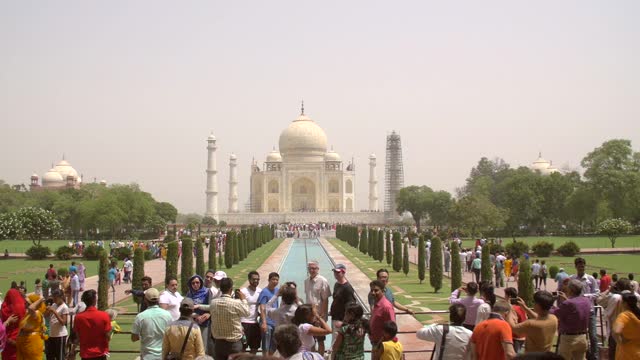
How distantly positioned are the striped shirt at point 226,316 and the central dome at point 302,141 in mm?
63581

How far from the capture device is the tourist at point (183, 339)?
5.51 meters

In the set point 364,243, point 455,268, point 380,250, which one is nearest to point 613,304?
point 455,268

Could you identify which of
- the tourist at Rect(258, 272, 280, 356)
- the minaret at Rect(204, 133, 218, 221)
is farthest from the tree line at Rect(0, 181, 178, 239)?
the tourist at Rect(258, 272, 280, 356)

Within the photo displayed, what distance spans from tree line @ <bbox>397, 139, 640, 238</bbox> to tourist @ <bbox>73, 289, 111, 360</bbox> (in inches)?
1002

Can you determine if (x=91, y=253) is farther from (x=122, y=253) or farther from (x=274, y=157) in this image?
(x=274, y=157)

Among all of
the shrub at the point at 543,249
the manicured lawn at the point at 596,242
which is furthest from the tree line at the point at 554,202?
the shrub at the point at 543,249

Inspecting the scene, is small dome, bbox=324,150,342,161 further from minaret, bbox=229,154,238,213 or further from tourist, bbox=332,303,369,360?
tourist, bbox=332,303,369,360

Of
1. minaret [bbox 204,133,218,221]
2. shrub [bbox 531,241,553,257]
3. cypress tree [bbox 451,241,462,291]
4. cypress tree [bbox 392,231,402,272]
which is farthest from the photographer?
minaret [bbox 204,133,218,221]

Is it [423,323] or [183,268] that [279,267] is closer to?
[183,268]

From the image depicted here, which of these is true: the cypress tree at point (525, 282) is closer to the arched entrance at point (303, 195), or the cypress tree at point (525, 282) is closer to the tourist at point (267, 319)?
the tourist at point (267, 319)

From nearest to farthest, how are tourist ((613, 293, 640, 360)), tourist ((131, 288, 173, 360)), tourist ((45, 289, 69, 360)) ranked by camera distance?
tourist ((613, 293, 640, 360)) < tourist ((131, 288, 173, 360)) < tourist ((45, 289, 69, 360))

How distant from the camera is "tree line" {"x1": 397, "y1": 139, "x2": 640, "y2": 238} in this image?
122ft

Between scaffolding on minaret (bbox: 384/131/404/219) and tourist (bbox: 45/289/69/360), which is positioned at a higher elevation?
scaffolding on minaret (bbox: 384/131/404/219)

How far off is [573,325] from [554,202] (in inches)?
1531
